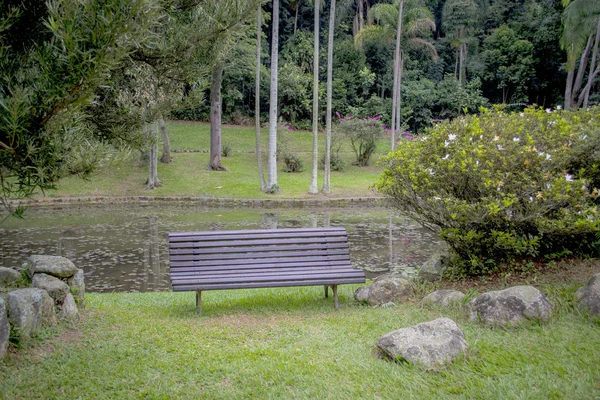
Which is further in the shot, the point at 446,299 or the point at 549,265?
the point at 549,265

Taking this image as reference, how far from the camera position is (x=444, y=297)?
619 cm

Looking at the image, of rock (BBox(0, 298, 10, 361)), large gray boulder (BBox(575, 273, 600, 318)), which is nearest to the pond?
rock (BBox(0, 298, 10, 361))

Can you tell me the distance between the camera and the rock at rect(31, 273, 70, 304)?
5507mm

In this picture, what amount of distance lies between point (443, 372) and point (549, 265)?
332 cm

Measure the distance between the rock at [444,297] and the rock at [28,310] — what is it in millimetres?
4313

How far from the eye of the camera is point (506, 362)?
13.9 feet

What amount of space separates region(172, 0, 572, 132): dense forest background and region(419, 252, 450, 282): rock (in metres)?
28.3

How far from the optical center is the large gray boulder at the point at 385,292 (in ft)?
21.7

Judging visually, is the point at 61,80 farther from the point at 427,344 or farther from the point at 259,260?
the point at 259,260

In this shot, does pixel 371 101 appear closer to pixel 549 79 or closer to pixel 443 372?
pixel 549 79

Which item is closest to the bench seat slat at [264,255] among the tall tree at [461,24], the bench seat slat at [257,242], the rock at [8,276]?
the bench seat slat at [257,242]

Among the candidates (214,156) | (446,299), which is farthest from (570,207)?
(214,156)

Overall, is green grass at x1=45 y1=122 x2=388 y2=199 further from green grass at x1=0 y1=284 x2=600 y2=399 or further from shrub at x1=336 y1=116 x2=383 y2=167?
green grass at x1=0 y1=284 x2=600 y2=399

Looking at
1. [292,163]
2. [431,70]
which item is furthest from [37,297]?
[431,70]
